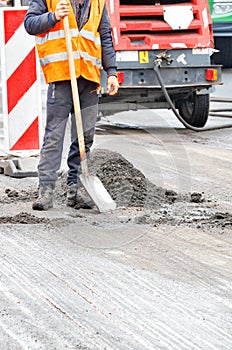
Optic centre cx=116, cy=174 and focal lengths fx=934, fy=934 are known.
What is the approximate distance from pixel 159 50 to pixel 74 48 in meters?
4.89

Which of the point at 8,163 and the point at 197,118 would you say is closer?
the point at 8,163

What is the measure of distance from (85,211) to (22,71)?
7.79 feet

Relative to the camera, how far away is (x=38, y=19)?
21.6 ft

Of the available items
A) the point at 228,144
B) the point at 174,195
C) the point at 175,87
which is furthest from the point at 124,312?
the point at 175,87

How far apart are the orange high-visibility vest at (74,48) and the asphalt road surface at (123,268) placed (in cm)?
100

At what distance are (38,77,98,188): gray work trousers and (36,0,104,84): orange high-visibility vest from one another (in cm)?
9

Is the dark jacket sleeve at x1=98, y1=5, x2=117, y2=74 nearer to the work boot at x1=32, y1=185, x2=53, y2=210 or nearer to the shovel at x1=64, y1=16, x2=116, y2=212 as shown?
the shovel at x1=64, y1=16, x2=116, y2=212

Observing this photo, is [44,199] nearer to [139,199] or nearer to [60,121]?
[60,121]

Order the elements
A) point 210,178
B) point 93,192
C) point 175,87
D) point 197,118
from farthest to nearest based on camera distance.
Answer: point 197,118
point 175,87
point 210,178
point 93,192

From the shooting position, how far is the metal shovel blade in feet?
22.2

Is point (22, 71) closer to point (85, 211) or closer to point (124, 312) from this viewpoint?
point (85, 211)

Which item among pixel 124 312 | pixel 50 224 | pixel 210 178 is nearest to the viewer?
pixel 124 312

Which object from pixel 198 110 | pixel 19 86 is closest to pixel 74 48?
pixel 19 86

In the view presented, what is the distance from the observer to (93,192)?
22.4 ft
